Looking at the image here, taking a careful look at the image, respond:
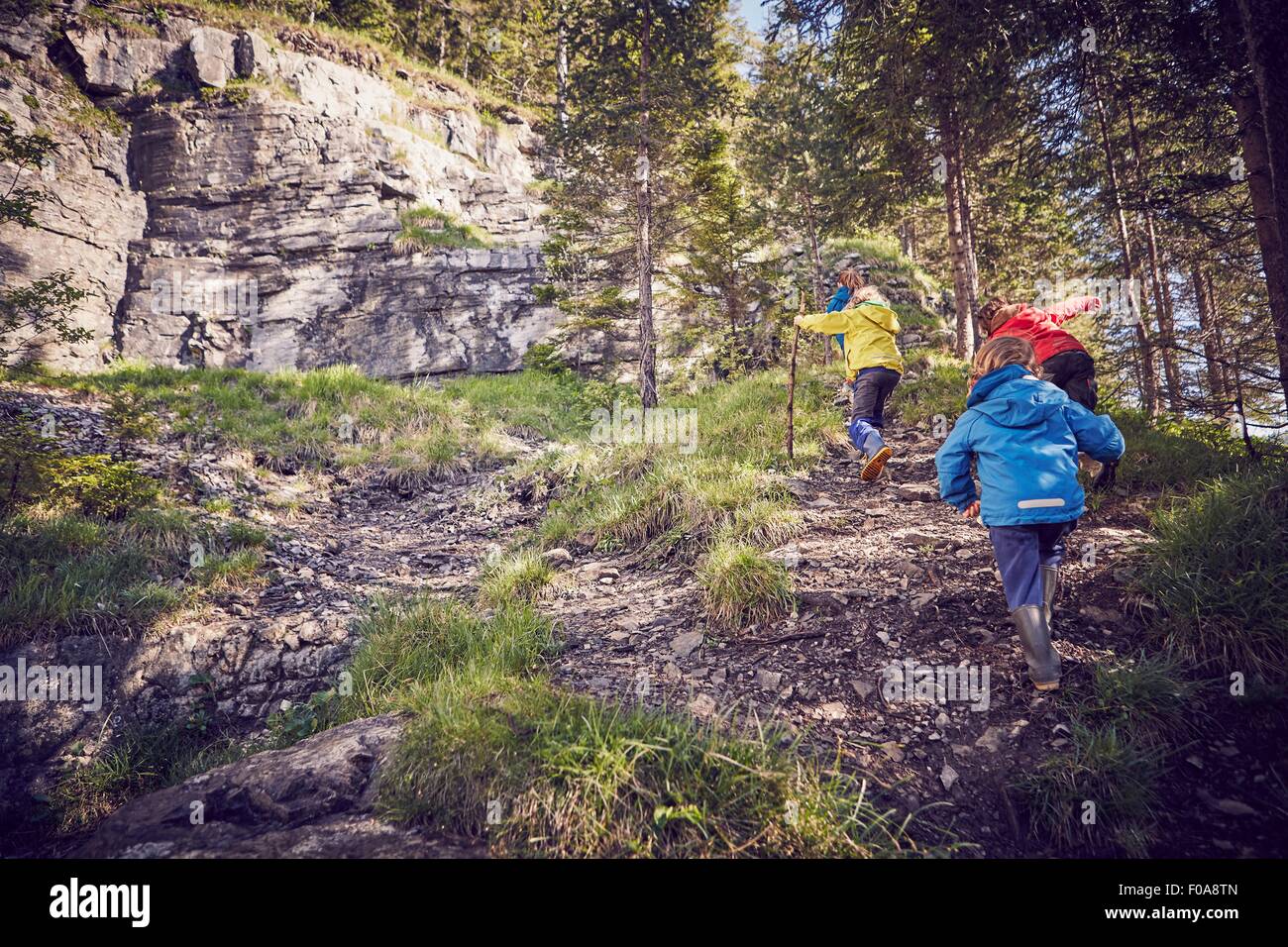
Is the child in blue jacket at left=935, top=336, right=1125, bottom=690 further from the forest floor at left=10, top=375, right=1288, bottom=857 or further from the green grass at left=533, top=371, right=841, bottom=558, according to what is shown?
the green grass at left=533, top=371, right=841, bottom=558

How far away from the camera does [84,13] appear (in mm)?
14648

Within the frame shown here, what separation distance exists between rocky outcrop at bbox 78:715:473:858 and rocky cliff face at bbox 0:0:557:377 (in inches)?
525

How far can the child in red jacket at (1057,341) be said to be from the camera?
5414mm

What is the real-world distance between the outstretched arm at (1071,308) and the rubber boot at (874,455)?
2.15 metres

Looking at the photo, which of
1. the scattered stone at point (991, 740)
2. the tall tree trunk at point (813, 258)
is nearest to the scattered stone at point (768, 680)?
the scattered stone at point (991, 740)

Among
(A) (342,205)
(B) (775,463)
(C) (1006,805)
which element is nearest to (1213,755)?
(C) (1006,805)

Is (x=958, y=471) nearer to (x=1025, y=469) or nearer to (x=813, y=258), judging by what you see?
(x=1025, y=469)

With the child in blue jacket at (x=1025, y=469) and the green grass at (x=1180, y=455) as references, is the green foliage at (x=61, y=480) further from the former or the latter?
the green grass at (x=1180, y=455)

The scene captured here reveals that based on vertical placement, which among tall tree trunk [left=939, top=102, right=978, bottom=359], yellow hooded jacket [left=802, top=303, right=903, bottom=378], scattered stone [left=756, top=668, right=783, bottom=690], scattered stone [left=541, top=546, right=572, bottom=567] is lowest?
scattered stone [left=756, top=668, right=783, bottom=690]

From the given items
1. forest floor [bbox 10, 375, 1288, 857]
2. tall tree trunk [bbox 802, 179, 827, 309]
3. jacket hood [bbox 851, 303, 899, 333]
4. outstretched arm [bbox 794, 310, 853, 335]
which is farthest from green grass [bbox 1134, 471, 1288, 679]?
tall tree trunk [bbox 802, 179, 827, 309]

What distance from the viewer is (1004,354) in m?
3.68

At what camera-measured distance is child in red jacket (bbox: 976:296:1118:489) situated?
5414mm
